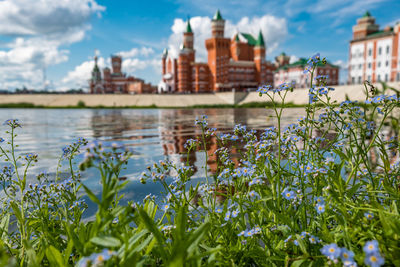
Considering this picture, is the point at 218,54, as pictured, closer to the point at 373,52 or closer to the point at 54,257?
the point at 373,52

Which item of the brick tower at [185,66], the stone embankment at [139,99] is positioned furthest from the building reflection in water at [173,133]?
the brick tower at [185,66]

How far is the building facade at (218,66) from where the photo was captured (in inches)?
3078

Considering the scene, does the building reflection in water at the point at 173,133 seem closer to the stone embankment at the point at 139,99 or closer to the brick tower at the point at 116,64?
the stone embankment at the point at 139,99

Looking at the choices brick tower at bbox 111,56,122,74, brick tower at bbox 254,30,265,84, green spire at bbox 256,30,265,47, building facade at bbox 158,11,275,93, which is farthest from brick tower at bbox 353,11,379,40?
brick tower at bbox 111,56,122,74

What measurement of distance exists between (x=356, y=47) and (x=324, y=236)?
70732 mm

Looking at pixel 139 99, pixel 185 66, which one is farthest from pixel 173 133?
pixel 185 66

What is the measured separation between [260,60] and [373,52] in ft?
107

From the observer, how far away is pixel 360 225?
1733 millimetres

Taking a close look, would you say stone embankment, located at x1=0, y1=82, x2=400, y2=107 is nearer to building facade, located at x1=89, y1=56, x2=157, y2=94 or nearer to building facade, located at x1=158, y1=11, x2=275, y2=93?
building facade, located at x1=158, y1=11, x2=275, y2=93

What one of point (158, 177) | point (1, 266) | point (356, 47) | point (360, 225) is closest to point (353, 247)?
point (360, 225)

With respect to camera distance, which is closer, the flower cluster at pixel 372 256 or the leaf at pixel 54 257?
the flower cluster at pixel 372 256

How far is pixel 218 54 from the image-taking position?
7819cm

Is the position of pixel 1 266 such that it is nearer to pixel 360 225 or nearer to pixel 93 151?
pixel 93 151

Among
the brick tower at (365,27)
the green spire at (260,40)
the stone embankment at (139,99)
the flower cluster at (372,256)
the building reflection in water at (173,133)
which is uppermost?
the green spire at (260,40)
